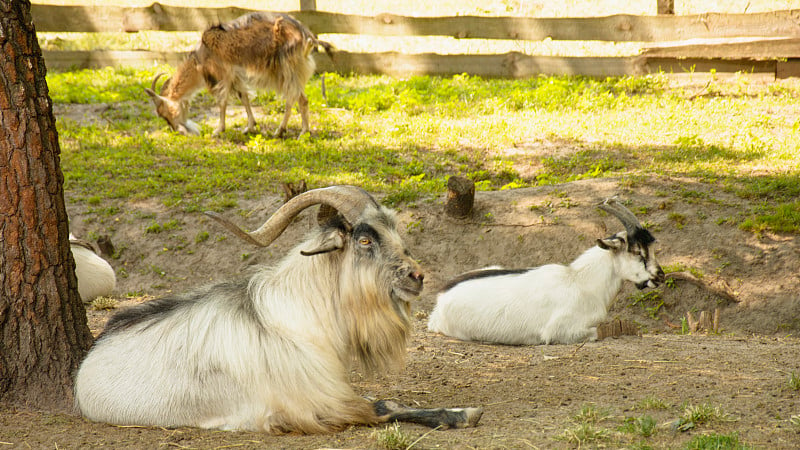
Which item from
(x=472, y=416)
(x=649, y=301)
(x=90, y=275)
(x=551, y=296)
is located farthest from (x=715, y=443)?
(x=90, y=275)

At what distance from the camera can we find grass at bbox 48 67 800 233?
10.8 meters

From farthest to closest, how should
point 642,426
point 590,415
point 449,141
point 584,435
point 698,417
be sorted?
point 449,141 → point 590,415 → point 698,417 → point 642,426 → point 584,435

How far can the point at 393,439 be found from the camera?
4.14 meters

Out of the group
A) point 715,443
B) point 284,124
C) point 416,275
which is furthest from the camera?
point 284,124

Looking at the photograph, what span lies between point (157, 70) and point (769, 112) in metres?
11.8

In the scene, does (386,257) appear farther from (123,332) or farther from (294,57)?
(294,57)

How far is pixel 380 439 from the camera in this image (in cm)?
419

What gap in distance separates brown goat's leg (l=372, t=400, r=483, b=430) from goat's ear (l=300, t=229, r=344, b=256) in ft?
3.31

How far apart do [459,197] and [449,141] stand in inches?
134

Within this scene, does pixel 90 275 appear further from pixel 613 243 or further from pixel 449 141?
pixel 449 141

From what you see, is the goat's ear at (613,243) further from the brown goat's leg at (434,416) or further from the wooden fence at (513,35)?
the wooden fence at (513,35)

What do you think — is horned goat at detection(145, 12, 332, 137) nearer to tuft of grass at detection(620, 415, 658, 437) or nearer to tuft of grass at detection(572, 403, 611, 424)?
tuft of grass at detection(572, 403, 611, 424)

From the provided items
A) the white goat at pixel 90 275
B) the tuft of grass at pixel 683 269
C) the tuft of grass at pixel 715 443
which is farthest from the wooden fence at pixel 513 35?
the tuft of grass at pixel 715 443

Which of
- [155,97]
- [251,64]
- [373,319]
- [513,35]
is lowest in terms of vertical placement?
[373,319]
